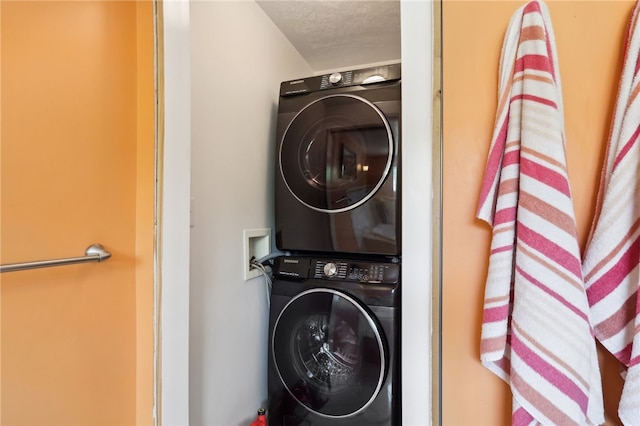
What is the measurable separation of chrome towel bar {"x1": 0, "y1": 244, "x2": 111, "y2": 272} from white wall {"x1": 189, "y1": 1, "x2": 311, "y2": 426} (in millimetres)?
347

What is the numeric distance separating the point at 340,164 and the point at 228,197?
517 mm

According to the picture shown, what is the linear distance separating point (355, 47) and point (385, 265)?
143 cm

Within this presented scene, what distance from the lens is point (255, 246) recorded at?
1604 mm

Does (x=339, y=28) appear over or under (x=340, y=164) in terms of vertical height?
over

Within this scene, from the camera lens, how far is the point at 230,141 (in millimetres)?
1391

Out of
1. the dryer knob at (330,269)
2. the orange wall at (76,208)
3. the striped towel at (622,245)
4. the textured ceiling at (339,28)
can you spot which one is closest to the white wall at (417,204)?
the striped towel at (622,245)

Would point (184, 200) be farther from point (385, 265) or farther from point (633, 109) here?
point (633, 109)

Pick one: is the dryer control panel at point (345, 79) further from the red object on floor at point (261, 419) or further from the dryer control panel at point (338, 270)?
the red object on floor at point (261, 419)

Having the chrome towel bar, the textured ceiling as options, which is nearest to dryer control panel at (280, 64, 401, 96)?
the textured ceiling

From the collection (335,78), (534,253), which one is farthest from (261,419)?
(335,78)

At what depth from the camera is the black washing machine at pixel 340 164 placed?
1347mm

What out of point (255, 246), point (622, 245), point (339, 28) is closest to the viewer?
point (622, 245)

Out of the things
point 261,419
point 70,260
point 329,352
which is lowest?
point 261,419

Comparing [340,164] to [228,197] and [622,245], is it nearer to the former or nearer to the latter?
[228,197]
